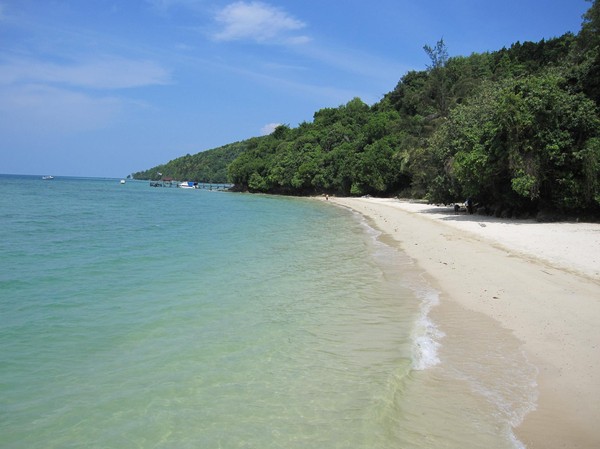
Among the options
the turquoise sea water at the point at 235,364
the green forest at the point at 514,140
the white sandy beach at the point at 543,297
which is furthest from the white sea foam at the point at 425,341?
the green forest at the point at 514,140

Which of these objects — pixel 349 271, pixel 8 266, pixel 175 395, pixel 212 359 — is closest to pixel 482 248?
pixel 349 271

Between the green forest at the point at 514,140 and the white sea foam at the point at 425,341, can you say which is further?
the green forest at the point at 514,140

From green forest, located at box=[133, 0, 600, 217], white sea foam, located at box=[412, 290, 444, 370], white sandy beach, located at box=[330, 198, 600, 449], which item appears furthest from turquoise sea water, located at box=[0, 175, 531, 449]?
green forest, located at box=[133, 0, 600, 217]

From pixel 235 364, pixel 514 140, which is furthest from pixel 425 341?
pixel 514 140

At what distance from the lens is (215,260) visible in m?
15.1

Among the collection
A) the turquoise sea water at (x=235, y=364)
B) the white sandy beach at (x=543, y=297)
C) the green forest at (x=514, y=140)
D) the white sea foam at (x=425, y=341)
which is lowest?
the turquoise sea water at (x=235, y=364)

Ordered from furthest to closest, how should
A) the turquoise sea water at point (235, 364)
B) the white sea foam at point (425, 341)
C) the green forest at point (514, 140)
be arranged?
the green forest at point (514, 140), the white sea foam at point (425, 341), the turquoise sea water at point (235, 364)

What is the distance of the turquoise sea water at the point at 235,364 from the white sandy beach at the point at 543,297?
0.39 meters

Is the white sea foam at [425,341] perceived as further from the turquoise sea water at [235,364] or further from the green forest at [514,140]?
the green forest at [514,140]

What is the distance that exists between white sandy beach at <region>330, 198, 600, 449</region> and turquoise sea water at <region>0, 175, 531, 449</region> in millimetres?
389

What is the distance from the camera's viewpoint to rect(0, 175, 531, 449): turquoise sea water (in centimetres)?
465

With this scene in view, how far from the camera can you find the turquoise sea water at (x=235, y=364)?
4.65m

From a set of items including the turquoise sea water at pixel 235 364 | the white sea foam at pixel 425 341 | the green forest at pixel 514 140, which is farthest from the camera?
the green forest at pixel 514 140

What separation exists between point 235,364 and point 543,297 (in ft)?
21.7
